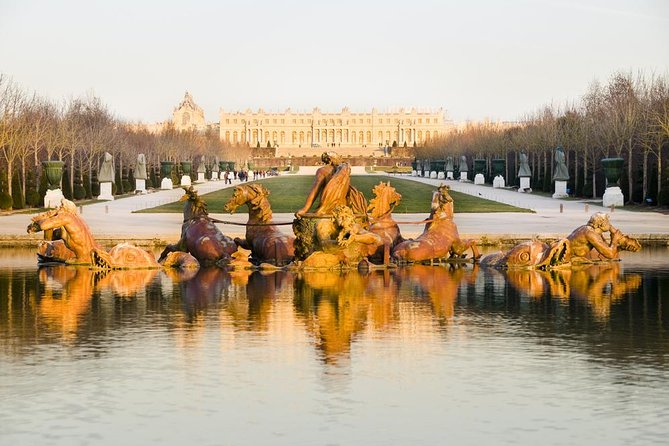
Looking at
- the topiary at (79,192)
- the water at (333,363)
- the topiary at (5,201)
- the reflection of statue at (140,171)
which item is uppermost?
the reflection of statue at (140,171)

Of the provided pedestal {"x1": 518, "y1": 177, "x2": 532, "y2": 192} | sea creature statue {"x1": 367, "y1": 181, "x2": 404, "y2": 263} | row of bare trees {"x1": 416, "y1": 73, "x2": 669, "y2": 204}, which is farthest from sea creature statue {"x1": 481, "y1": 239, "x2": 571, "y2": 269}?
pedestal {"x1": 518, "y1": 177, "x2": 532, "y2": 192}

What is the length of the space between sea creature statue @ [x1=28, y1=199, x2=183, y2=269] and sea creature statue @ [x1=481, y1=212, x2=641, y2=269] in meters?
5.97

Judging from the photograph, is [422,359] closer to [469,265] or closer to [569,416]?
[569,416]

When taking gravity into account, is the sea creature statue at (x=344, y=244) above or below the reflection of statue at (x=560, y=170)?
below

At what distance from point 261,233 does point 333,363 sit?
10.5 m

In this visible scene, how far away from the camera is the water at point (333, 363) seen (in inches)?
361

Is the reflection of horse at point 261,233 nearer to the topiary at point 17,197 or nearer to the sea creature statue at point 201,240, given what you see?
the sea creature statue at point 201,240

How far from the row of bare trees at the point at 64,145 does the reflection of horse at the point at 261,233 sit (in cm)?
2421

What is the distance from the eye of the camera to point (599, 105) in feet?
222

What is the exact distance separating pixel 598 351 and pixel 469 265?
32.2ft

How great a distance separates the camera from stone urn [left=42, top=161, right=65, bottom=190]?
47594 mm

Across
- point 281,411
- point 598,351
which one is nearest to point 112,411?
point 281,411

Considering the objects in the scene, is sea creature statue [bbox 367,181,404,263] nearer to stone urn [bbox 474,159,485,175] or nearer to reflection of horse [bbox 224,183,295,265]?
reflection of horse [bbox 224,183,295,265]

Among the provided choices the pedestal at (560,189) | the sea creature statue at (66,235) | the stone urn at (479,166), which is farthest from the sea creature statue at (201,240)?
the stone urn at (479,166)
